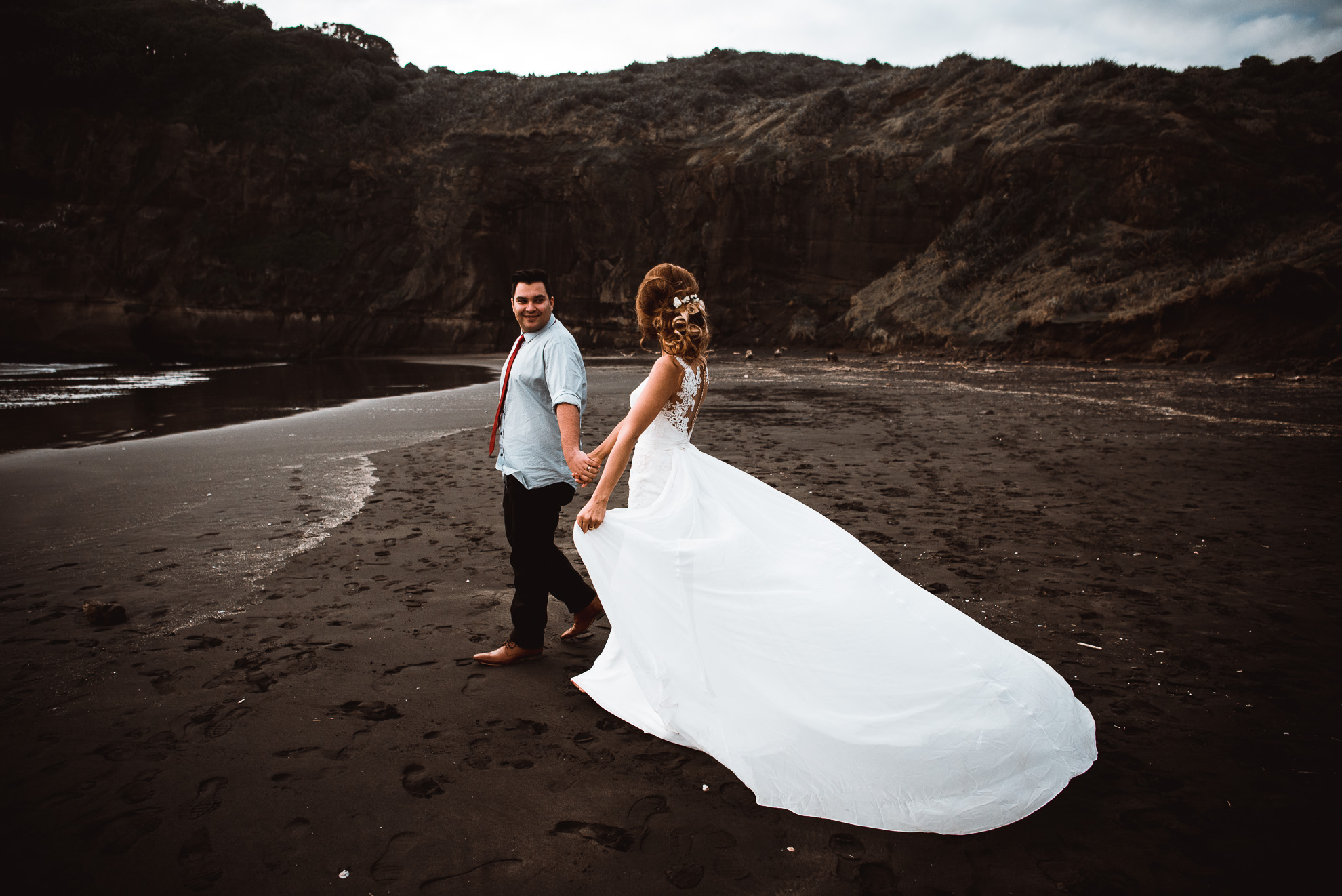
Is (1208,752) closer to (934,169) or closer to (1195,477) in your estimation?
(1195,477)

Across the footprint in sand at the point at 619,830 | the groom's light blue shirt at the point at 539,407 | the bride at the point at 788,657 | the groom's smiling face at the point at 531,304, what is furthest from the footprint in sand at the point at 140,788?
the groom's smiling face at the point at 531,304

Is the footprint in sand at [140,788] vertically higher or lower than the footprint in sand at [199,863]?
higher

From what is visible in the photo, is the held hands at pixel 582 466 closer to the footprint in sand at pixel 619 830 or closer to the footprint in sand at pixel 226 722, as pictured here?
the footprint in sand at pixel 619 830

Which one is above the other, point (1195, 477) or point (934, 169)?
point (934, 169)

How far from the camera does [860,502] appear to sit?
6.62 m

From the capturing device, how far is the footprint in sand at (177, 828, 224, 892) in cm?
216

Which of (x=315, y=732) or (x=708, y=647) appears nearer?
(x=708, y=647)

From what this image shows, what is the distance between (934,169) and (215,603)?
36.8 metres

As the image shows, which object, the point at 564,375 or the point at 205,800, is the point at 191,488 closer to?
the point at 205,800

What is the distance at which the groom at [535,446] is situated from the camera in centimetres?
339

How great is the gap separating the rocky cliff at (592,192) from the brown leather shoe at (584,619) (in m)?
24.1

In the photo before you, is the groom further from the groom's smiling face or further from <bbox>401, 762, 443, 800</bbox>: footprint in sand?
<bbox>401, 762, 443, 800</bbox>: footprint in sand

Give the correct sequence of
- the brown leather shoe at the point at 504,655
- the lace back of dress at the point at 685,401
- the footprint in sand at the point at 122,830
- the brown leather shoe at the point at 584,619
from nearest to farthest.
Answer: the footprint in sand at the point at 122,830 < the lace back of dress at the point at 685,401 < the brown leather shoe at the point at 504,655 < the brown leather shoe at the point at 584,619

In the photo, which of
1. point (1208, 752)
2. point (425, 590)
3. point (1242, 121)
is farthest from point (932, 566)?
point (1242, 121)
